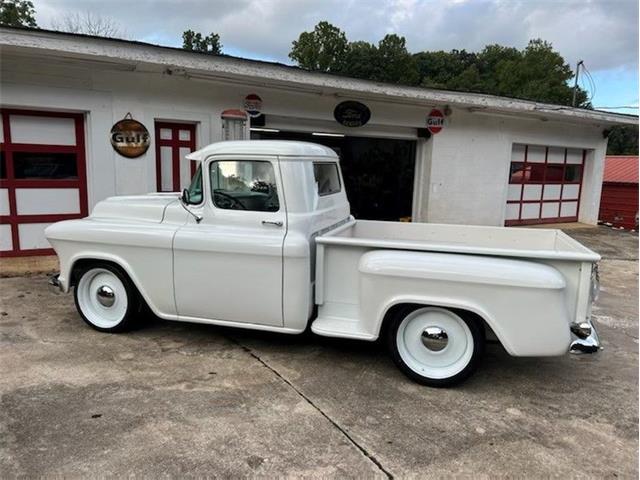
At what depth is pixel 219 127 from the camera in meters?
9.06

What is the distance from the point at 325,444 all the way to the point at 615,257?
30.9ft

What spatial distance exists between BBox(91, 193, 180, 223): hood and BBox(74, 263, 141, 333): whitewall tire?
1.75ft

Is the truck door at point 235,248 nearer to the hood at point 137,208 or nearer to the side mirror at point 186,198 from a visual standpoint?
the side mirror at point 186,198

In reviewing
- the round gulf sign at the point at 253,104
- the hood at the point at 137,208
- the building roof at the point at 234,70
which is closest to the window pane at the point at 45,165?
the building roof at the point at 234,70

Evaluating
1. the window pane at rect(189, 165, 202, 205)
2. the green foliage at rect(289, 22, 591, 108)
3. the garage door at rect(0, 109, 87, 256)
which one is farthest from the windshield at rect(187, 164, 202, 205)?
the green foliage at rect(289, 22, 591, 108)

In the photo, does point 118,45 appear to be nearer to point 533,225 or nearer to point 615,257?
point 615,257

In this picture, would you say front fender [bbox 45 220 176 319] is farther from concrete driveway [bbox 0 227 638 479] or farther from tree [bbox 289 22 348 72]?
tree [bbox 289 22 348 72]

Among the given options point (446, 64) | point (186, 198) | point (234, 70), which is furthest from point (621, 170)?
point (446, 64)

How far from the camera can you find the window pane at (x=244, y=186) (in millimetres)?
4309

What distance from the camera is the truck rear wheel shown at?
3.77m

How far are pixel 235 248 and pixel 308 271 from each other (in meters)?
0.67

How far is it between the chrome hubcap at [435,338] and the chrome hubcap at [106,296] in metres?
3.06

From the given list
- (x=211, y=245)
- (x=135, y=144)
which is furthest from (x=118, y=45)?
(x=211, y=245)

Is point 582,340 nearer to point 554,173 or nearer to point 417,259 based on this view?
point 417,259
